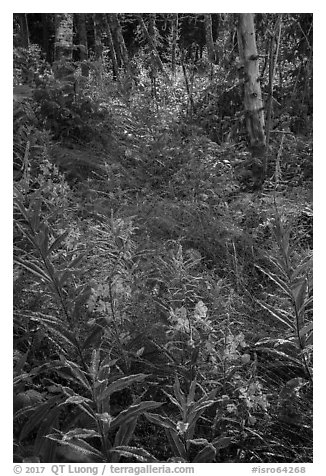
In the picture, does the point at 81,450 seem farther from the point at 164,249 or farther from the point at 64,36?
the point at 64,36

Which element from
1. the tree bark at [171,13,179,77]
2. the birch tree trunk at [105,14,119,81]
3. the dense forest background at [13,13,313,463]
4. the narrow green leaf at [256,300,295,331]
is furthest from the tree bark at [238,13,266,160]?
the narrow green leaf at [256,300,295,331]

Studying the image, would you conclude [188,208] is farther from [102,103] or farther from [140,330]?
[102,103]

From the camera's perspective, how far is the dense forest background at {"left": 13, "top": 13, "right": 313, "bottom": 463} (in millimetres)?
1984

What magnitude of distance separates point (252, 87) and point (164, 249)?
2.58 m

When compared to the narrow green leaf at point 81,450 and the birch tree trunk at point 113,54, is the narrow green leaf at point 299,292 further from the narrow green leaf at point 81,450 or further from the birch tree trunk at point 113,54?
the birch tree trunk at point 113,54

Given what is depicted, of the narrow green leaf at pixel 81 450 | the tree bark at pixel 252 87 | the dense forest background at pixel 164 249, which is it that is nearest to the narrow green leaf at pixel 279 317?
the dense forest background at pixel 164 249

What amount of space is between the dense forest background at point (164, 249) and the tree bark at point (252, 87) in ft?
0.04

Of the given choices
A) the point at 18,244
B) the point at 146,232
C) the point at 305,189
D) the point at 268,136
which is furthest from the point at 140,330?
the point at 268,136

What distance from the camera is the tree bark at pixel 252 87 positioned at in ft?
16.1

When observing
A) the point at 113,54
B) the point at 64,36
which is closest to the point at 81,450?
the point at 64,36

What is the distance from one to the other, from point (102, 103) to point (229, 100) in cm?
124

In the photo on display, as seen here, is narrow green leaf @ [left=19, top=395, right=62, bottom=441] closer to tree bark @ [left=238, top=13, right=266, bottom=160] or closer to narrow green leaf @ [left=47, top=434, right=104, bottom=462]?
narrow green leaf @ [left=47, top=434, right=104, bottom=462]

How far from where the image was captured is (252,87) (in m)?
5.07
